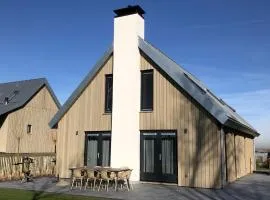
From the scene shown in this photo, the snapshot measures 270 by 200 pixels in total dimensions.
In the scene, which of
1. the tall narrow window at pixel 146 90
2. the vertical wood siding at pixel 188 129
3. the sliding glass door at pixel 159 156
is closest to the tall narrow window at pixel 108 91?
the tall narrow window at pixel 146 90

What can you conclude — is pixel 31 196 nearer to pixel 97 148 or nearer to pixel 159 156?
pixel 97 148

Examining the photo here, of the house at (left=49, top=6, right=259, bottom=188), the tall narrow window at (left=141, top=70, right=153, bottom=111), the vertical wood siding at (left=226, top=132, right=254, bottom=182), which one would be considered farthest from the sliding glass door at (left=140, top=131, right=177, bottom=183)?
the vertical wood siding at (left=226, top=132, right=254, bottom=182)

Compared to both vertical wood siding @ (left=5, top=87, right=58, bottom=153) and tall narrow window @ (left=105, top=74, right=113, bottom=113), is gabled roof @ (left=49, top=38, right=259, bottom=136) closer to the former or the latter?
tall narrow window @ (left=105, top=74, right=113, bottom=113)

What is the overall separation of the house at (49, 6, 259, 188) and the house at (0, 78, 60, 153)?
8.92 metres

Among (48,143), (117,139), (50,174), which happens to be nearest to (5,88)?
(48,143)

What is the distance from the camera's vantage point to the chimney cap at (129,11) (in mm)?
18875

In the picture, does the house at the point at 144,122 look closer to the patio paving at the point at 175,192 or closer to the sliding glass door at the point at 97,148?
the sliding glass door at the point at 97,148

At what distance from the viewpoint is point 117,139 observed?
18.0 m

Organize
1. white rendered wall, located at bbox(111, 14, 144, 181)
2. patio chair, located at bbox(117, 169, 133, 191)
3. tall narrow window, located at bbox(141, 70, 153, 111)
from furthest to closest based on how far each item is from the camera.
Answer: tall narrow window, located at bbox(141, 70, 153, 111) → white rendered wall, located at bbox(111, 14, 144, 181) → patio chair, located at bbox(117, 169, 133, 191)

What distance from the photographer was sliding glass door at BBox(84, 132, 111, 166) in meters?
18.7

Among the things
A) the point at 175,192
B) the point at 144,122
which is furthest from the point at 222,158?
the point at 144,122

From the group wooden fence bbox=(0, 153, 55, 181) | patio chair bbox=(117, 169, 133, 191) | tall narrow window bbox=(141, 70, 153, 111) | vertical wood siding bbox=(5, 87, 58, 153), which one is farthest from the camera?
vertical wood siding bbox=(5, 87, 58, 153)

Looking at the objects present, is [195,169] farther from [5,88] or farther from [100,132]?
[5,88]

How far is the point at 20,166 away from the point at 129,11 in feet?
33.9
